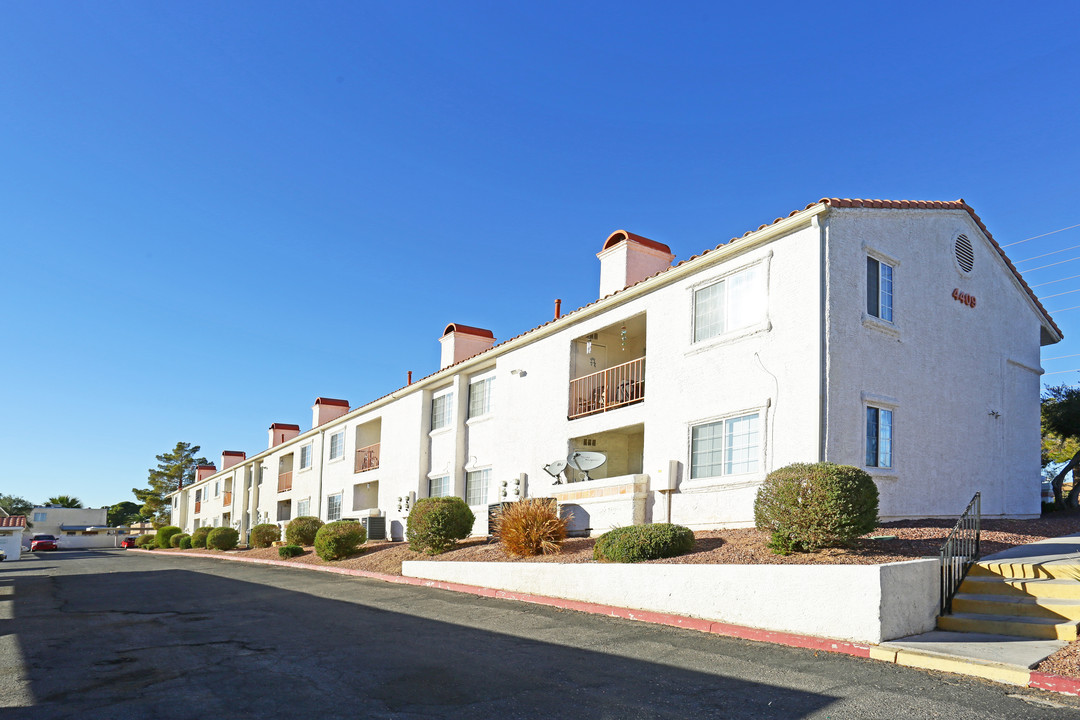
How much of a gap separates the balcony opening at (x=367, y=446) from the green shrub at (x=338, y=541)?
6981mm

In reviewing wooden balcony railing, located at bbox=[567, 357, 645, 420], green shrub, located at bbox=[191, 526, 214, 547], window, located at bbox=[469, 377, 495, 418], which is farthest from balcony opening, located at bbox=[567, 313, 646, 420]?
green shrub, located at bbox=[191, 526, 214, 547]

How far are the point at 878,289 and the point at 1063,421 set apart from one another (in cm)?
1139

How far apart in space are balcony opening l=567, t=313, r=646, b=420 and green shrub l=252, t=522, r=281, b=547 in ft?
81.8

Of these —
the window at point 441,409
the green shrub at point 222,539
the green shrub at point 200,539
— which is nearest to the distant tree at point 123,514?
the green shrub at point 200,539

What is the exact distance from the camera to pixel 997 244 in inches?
802

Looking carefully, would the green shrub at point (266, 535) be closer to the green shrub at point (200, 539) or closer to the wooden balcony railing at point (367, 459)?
the wooden balcony railing at point (367, 459)

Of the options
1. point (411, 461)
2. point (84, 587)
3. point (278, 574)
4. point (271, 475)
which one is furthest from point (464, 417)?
Result: point (271, 475)

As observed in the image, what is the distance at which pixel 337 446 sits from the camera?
40281 mm

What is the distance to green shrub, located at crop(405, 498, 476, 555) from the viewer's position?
75.8ft

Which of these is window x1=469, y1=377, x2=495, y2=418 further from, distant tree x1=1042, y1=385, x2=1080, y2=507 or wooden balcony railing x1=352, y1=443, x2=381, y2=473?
distant tree x1=1042, y1=385, x2=1080, y2=507

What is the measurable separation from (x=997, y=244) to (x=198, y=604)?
66.2 ft

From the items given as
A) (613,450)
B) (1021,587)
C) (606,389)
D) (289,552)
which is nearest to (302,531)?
(289,552)

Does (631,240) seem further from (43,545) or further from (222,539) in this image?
(43,545)

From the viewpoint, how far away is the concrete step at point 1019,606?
31.4ft
